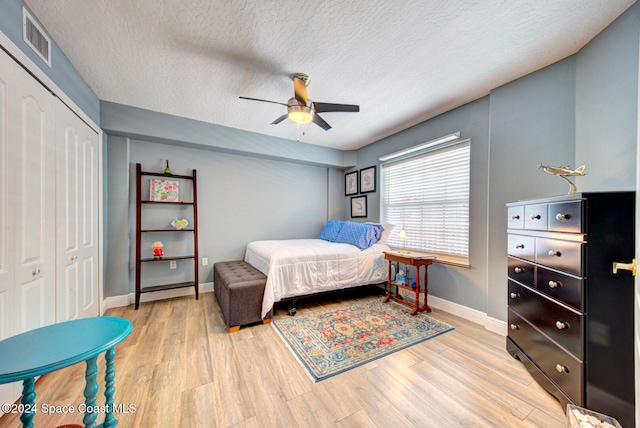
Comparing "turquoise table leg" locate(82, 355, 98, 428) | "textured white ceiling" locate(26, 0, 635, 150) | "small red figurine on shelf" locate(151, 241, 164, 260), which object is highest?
"textured white ceiling" locate(26, 0, 635, 150)

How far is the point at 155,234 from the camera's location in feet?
10.5

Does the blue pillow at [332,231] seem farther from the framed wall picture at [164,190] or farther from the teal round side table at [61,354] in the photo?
the teal round side table at [61,354]

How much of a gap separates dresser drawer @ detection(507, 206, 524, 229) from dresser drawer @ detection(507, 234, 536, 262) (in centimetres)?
8

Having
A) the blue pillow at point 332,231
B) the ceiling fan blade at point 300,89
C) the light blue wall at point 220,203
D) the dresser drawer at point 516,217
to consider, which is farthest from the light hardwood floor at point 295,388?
the ceiling fan blade at point 300,89

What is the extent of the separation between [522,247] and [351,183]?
10.1 ft

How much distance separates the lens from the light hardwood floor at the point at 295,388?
1.31 meters

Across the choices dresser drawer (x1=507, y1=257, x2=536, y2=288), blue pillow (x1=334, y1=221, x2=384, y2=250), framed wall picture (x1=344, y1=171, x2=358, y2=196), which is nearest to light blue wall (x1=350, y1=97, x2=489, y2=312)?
dresser drawer (x1=507, y1=257, x2=536, y2=288)

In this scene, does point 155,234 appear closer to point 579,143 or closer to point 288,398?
point 288,398

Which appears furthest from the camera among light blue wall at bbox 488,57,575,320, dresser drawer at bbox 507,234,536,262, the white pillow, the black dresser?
the white pillow

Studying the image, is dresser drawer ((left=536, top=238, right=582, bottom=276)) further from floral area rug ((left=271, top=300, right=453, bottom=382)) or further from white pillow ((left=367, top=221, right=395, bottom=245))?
white pillow ((left=367, top=221, right=395, bottom=245))

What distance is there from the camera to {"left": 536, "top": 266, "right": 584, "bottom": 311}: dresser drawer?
4.20 ft

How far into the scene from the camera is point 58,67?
1.80 m

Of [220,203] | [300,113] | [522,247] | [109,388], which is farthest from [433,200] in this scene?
[109,388]

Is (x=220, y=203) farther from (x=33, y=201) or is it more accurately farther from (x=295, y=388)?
(x=295, y=388)
